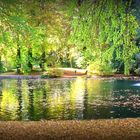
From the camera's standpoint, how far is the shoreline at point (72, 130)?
11992 millimetres

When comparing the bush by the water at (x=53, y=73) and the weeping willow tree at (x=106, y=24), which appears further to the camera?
the bush by the water at (x=53, y=73)

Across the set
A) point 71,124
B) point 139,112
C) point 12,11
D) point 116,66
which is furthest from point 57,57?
point 116,66

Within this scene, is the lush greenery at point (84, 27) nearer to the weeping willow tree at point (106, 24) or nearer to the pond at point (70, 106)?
the weeping willow tree at point (106, 24)

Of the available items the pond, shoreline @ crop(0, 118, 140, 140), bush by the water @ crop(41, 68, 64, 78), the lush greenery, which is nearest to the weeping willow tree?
the lush greenery

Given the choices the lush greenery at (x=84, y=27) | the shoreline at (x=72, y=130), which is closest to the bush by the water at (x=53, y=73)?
the shoreline at (x=72, y=130)

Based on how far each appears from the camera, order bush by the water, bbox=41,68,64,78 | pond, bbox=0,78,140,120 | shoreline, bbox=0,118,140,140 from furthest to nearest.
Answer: bush by the water, bbox=41,68,64,78
pond, bbox=0,78,140,120
shoreline, bbox=0,118,140,140

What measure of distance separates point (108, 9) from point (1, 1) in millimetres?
2660

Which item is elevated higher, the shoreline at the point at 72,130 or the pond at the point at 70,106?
the shoreline at the point at 72,130

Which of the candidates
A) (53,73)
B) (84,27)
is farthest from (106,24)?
(53,73)

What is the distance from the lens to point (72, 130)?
42.5 ft

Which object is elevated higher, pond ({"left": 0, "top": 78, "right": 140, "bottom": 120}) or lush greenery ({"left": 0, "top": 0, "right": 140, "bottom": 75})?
lush greenery ({"left": 0, "top": 0, "right": 140, "bottom": 75})

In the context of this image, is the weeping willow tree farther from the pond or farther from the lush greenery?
the pond

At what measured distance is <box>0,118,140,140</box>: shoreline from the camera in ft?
39.3

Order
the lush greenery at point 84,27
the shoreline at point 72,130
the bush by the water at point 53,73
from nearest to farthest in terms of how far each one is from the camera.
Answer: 1. the lush greenery at point 84,27
2. the shoreline at point 72,130
3. the bush by the water at point 53,73
